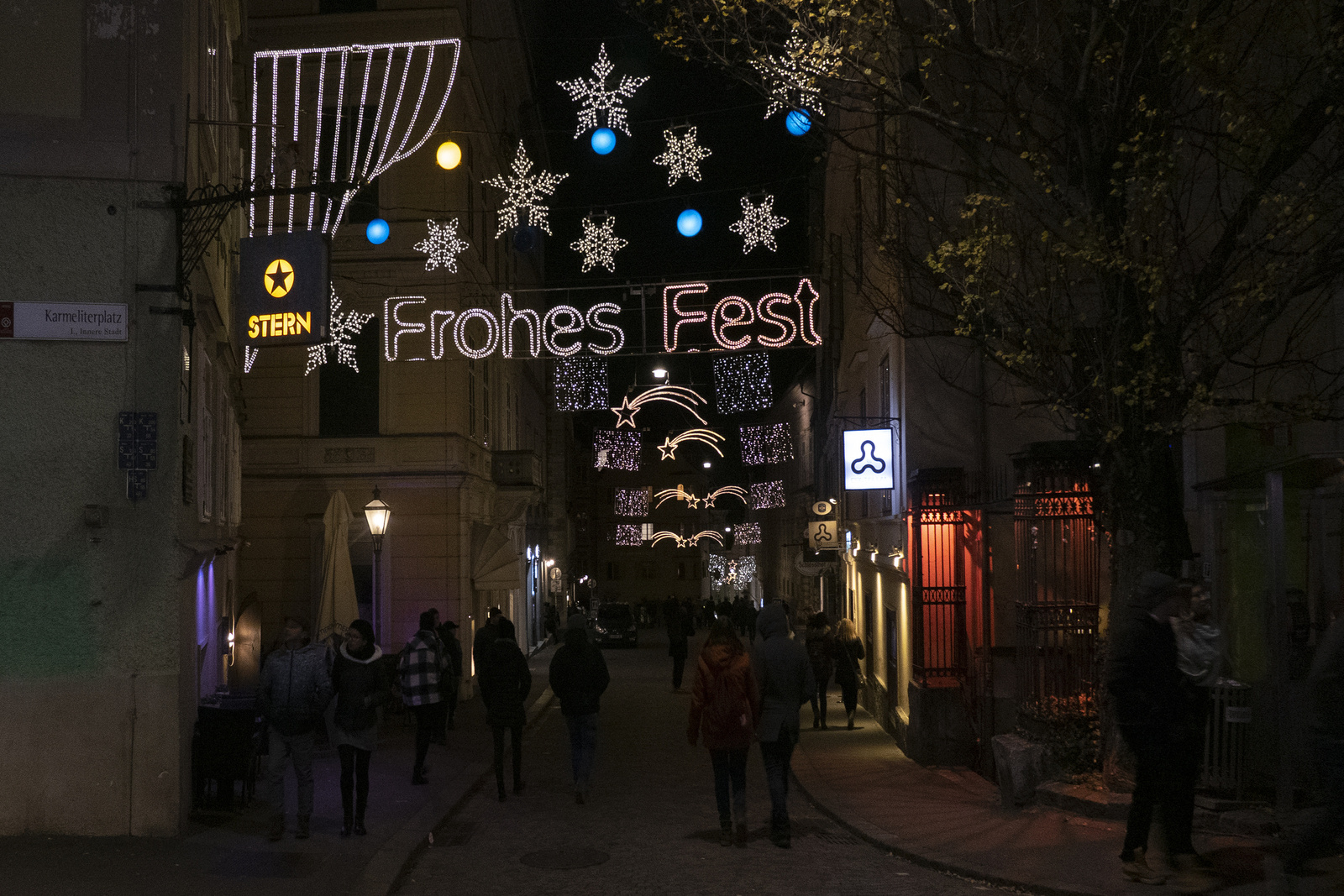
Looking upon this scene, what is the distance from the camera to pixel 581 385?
24109mm

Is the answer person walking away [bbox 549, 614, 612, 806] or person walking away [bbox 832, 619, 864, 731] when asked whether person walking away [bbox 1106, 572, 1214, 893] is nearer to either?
person walking away [bbox 549, 614, 612, 806]

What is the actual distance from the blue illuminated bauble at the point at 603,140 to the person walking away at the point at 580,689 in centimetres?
735

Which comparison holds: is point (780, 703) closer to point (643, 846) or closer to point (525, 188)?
point (643, 846)

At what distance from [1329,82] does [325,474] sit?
768 inches

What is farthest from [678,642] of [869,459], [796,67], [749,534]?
[749,534]

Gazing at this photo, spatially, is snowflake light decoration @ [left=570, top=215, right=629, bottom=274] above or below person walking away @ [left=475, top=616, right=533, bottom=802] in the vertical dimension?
above

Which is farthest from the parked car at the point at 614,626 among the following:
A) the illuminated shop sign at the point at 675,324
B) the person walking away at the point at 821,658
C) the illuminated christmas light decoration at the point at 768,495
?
the person walking away at the point at 821,658

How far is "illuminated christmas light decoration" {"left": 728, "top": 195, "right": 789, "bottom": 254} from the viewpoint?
19.1m

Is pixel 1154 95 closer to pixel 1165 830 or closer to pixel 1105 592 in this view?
pixel 1105 592

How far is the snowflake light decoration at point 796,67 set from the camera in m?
10.4

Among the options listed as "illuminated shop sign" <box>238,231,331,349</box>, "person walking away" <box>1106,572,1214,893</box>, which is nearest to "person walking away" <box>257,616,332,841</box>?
"illuminated shop sign" <box>238,231,331,349</box>

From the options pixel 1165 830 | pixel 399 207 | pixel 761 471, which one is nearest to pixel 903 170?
pixel 1165 830

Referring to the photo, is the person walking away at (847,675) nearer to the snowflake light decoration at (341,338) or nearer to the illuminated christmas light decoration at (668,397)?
the illuminated christmas light decoration at (668,397)

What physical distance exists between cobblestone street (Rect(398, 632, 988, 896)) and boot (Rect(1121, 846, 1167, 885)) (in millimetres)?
1075
